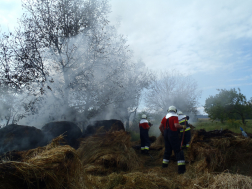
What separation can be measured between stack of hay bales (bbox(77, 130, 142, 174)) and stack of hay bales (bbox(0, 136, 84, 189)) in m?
2.49

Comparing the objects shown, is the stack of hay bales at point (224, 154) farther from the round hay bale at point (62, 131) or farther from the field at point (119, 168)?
the round hay bale at point (62, 131)

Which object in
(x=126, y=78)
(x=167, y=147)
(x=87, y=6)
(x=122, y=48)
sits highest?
(x=87, y=6)

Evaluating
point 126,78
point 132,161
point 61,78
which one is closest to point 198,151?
point 132,161

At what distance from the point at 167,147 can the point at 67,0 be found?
9.84 metres

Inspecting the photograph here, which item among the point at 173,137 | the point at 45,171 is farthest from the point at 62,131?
the point at 45,171

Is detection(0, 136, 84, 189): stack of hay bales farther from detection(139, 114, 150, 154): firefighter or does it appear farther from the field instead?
detection(139, 114, 150, 154): firefighter

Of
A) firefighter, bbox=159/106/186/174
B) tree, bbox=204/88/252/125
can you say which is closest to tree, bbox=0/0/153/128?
firefighter, bbox=159/106/186/174

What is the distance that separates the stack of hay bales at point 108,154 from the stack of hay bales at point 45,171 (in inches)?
97.9

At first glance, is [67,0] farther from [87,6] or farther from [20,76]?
[20,76]

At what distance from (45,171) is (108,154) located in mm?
3683

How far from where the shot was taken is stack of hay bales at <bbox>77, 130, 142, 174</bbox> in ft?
17.6

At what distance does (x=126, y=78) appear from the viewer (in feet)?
61.7

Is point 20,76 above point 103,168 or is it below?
above

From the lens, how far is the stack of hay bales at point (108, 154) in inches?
212
